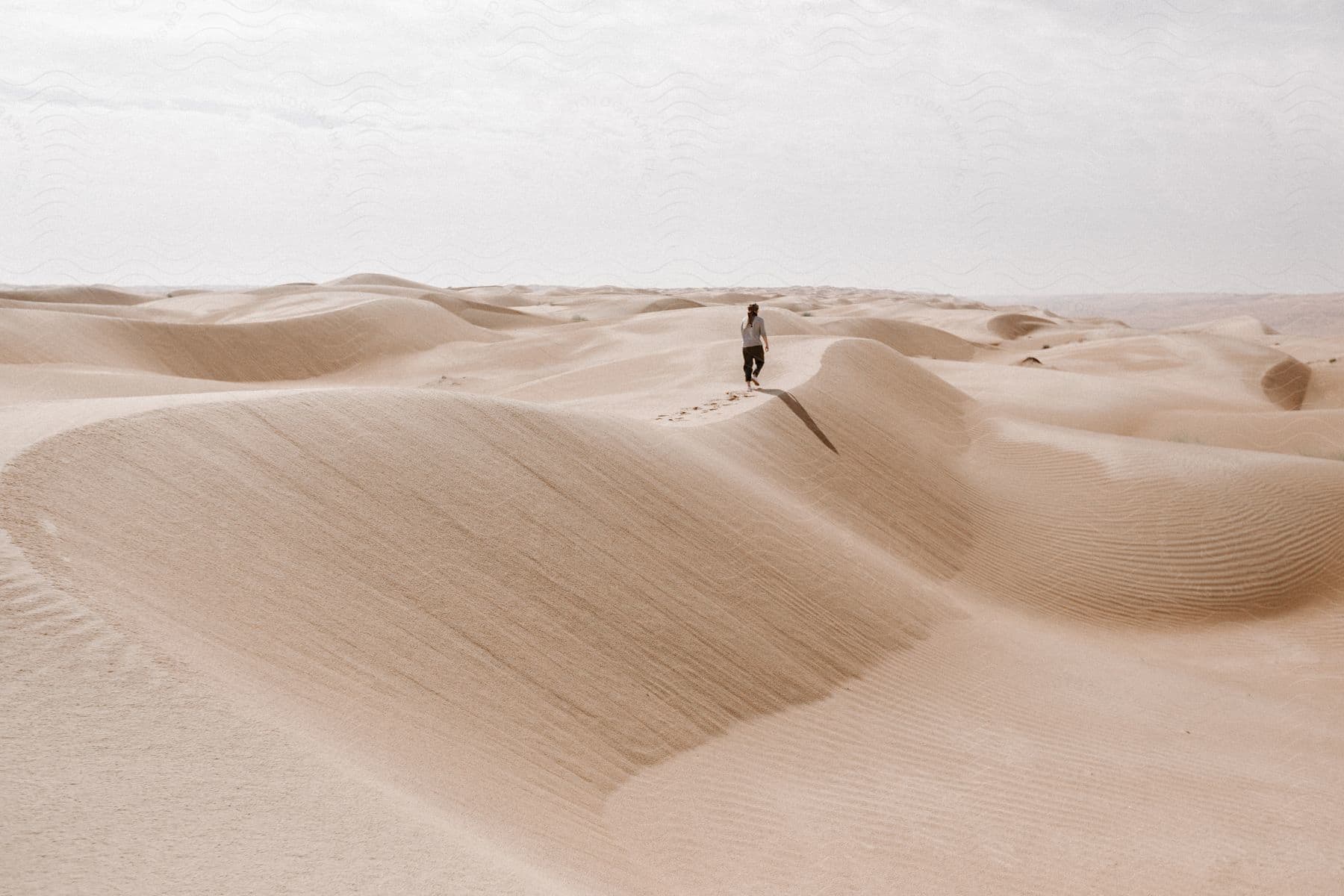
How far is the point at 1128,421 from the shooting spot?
80.7 ft

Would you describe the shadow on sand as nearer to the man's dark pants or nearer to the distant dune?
the man's dark pants

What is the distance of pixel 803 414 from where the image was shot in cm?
1514

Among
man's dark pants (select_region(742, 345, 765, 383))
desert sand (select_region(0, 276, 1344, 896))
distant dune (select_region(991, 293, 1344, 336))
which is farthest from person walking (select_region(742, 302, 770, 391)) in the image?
distant dune (select_region(991, 293, 1344, 336))

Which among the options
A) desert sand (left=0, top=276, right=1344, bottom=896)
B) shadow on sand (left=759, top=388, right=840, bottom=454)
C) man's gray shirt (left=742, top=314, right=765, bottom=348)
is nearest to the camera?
desert sand (left=0, top=276, right=1344, bottom=896)

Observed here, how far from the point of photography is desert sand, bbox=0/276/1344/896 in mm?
3906

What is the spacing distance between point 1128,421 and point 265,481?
22.7 metres

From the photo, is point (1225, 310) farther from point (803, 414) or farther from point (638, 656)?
point (638, 656)

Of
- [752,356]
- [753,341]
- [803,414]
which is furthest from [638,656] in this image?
[752,356]

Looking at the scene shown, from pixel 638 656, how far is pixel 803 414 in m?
8.30

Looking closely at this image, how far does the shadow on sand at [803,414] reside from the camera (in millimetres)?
14602

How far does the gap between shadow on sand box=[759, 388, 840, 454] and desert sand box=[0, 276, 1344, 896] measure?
0.06 metres

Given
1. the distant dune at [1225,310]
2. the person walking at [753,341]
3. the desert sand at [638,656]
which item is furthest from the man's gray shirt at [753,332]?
the distant dune at [1225,310]

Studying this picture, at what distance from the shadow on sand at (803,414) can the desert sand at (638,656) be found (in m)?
0.06

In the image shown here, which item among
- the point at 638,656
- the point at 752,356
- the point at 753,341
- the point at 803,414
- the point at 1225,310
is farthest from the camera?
the point at 1225,310
